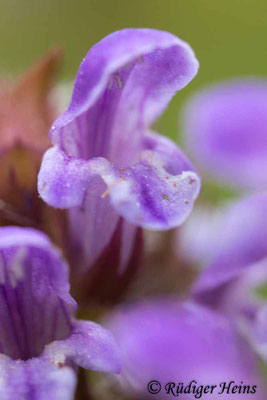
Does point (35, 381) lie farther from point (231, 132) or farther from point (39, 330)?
point (231, 132)

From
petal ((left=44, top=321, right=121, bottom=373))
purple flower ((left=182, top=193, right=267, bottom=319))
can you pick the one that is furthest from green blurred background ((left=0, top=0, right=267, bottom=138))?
petal ((left=44, top=321, right=121, bottom=373))

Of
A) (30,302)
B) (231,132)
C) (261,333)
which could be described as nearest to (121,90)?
(30,302)

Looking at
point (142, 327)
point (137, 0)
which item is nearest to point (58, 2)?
point (137, 0)

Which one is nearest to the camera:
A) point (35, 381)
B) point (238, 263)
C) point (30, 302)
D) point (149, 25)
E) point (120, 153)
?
point (35, 381)

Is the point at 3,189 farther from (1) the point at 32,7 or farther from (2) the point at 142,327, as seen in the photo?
(1) the point at 32,7

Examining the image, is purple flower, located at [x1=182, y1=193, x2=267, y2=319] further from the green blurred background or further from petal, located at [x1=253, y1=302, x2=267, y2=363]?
the green blurred background

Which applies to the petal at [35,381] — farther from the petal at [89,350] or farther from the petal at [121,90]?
the petal at [121,90]
